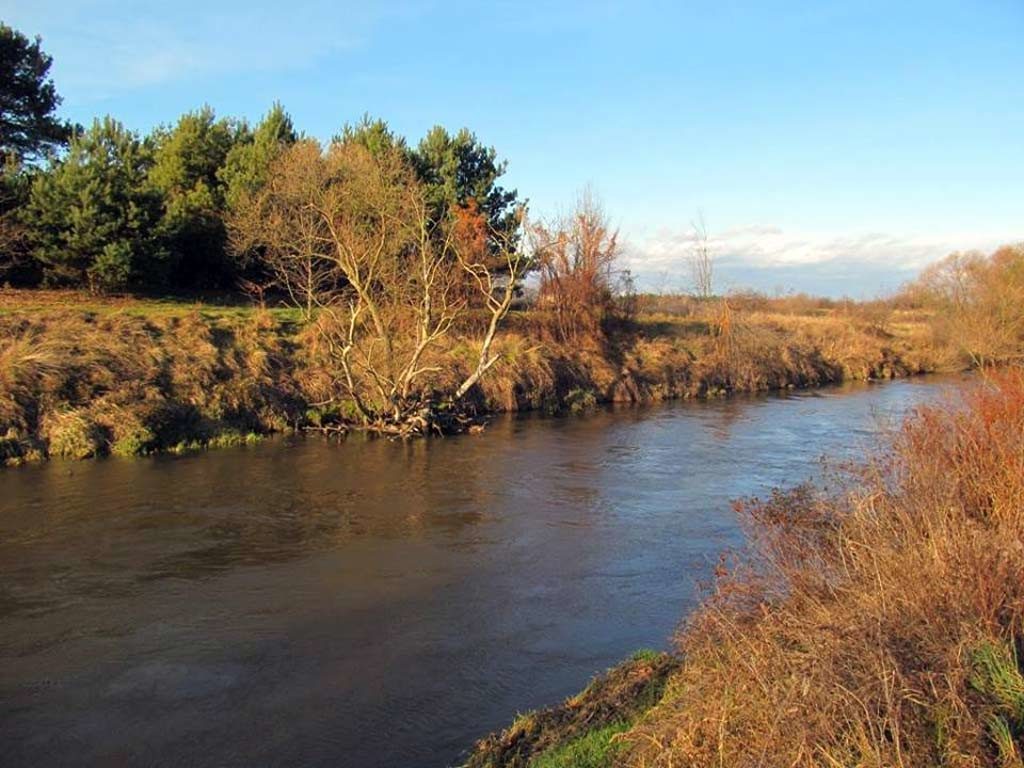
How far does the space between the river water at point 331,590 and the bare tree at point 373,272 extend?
3697 millimetres

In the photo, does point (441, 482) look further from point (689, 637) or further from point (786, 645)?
point (786, 645)

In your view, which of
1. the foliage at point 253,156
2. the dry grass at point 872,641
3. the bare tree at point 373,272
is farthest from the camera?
the foliage at point 253,156

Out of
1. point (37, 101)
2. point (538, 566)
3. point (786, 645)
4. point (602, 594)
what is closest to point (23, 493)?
point (538, 566)

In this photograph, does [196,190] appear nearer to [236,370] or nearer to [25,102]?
[25,102]

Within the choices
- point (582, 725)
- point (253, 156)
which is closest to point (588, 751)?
point (582, 725)

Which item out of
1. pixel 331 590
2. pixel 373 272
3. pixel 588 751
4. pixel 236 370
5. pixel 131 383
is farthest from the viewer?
pixel 373 272

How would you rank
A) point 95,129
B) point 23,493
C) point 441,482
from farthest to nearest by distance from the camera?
point 95,129 < point 441,482 < point 23,493

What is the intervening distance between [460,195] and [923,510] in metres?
31.5

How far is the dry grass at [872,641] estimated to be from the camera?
3.86m

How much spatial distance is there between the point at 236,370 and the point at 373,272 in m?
4.61

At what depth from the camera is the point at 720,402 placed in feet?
103

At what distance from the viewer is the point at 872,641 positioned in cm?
440

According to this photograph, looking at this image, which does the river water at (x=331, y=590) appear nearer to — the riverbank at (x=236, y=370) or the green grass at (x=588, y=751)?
the green grass at (x=588, y=751)

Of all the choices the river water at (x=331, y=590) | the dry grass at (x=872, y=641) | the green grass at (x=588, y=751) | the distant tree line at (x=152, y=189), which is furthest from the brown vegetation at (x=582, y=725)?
the distant tree line at (x=152, y=189)
